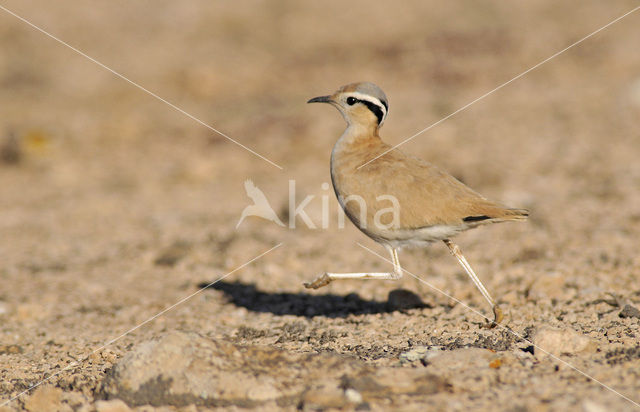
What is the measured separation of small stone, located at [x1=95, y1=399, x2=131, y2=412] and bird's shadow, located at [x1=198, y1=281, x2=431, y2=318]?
223 cm

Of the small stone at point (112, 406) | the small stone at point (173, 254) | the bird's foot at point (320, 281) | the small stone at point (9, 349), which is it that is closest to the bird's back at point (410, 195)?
the bird's foot at point (320, 281)

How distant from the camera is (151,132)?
40.0 ft

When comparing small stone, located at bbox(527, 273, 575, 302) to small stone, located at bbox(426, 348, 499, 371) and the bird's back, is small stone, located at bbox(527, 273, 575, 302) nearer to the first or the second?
the bird's back

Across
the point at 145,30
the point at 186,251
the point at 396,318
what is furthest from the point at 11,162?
the point at 396,318

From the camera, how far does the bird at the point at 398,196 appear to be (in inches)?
179

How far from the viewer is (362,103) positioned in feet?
17.4

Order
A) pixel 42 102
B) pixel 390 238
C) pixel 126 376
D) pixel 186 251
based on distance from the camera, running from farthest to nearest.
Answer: pixel 42 102
pixel 186 251
pixel 390 238
pixel 126 376

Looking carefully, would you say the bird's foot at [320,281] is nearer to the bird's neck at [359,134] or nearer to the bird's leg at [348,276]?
the bird's leg at [348,276]

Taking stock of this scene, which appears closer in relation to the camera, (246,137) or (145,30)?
(246,137)

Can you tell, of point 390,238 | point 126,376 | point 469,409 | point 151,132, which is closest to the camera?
point 469,409

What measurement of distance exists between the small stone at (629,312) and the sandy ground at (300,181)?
4 cm

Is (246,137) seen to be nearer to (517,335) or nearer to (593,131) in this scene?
(593,131)

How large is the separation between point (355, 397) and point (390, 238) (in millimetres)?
1660

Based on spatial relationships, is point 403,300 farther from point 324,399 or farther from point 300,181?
point 300,181
